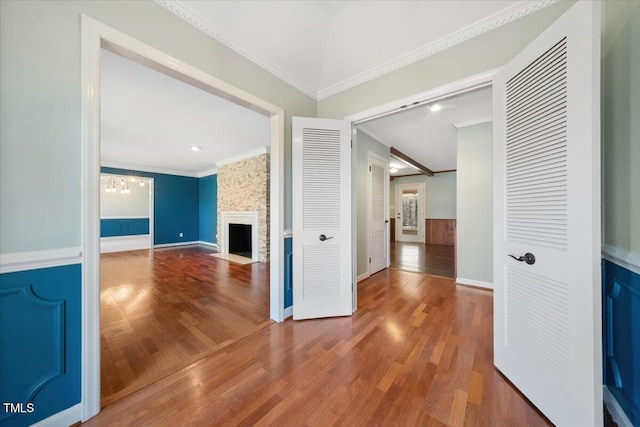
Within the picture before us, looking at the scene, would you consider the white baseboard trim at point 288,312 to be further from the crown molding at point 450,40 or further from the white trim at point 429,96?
the crown molding at point 450,40

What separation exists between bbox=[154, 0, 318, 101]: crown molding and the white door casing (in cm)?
634

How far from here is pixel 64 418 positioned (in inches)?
44.3

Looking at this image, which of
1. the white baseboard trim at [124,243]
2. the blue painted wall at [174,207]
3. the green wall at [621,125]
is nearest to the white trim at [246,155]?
the blue painted wall at [174,207]

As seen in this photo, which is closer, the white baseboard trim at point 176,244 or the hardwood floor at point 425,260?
the hardwood floor at point 425,260

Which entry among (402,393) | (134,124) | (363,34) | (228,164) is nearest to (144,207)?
(228,164)

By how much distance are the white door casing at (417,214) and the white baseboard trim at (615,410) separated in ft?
21.7

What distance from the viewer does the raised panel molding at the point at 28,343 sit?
996 mm

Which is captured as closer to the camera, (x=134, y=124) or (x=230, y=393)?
(x=230, y=393)

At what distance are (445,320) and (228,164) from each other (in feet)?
19.7

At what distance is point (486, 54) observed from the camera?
161 cm

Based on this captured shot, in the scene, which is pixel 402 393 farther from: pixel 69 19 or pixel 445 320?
pixel 69 19

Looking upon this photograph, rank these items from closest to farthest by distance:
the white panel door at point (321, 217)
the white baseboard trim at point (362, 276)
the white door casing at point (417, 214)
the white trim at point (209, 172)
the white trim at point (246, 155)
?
1. the white panel door at point (321, 217)
2. the white baseboard trim at point (362, 276)
3. the white trim at point (246, 155)
4. the white trim at point (209, 172)
5. the white door casing at point (417, 214)

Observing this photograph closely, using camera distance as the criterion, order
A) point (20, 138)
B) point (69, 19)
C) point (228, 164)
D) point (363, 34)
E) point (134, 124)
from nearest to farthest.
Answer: point (20, 138) → point (69, 19) → point (363, 34) → point (134, 124) → point (228, 164)

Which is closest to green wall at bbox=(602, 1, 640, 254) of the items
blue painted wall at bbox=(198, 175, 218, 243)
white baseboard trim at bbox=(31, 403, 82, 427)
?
white baseboard trim at bbox=(31, 403, 82, 427)
